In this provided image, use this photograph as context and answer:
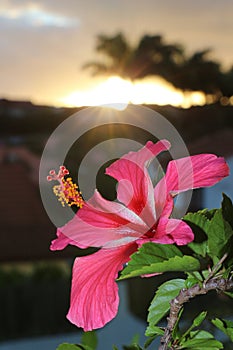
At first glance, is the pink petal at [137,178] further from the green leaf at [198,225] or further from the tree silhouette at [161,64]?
the tree silhouette at [161,64]

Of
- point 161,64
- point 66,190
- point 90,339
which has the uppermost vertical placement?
point 161,64

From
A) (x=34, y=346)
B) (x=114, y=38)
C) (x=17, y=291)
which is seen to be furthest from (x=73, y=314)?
(x=114, y=38)

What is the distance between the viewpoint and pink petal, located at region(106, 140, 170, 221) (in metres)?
0.35

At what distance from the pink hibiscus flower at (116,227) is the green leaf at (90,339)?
119 mm

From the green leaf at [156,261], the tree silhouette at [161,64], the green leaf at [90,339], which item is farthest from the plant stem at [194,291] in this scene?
the tree silhouette at [161,64]

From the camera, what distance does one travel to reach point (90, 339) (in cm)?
45

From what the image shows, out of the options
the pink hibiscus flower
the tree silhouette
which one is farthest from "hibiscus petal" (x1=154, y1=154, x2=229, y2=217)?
the tree silhouette

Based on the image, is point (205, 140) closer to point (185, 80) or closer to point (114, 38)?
point (185, 80)

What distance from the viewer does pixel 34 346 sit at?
5.47 m

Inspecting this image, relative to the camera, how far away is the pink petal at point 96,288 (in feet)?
1.07

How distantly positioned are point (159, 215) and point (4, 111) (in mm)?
6920

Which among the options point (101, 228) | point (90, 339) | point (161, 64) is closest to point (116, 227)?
point (101, 228)

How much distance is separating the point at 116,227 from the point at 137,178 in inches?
1.3

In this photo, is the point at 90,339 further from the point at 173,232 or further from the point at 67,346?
the point at 173,232
